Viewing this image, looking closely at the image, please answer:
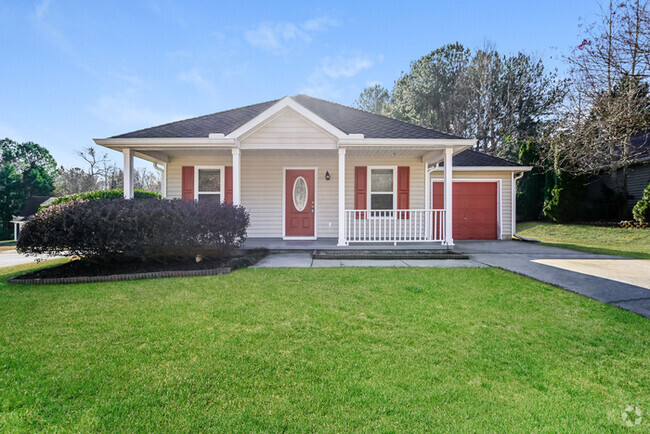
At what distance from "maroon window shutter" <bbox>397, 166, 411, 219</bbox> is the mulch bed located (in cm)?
519

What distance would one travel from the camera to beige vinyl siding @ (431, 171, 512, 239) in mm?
10945

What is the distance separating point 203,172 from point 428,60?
65.9 ft

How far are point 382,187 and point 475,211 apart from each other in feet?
13.3

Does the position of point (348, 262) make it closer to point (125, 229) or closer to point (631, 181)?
point (125, 229)

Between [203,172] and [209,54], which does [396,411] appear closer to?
[203,172]

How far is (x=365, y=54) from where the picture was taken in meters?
18.4

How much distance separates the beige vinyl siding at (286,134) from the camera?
8.01m

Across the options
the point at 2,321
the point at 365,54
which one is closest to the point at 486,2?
the point at 365,54

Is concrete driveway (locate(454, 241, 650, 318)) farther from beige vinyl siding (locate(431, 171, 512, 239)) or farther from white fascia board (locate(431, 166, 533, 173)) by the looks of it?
white fascia board (locate(431, 166, 533, 173))

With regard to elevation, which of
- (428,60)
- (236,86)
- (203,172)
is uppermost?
(428,60)

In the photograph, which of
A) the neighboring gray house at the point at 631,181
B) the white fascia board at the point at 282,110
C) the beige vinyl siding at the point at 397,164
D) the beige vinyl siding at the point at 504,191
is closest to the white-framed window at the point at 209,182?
the white fascia board at the point at 282,110

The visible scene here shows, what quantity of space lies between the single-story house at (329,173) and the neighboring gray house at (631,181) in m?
6.96

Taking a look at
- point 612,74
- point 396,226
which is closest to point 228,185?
point 396,226

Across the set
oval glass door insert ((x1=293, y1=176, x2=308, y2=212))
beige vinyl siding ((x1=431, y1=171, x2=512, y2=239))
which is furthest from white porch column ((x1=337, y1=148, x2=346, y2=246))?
beige vinyl siding ((x1=431, y1=171, x2=512, y2=239))
